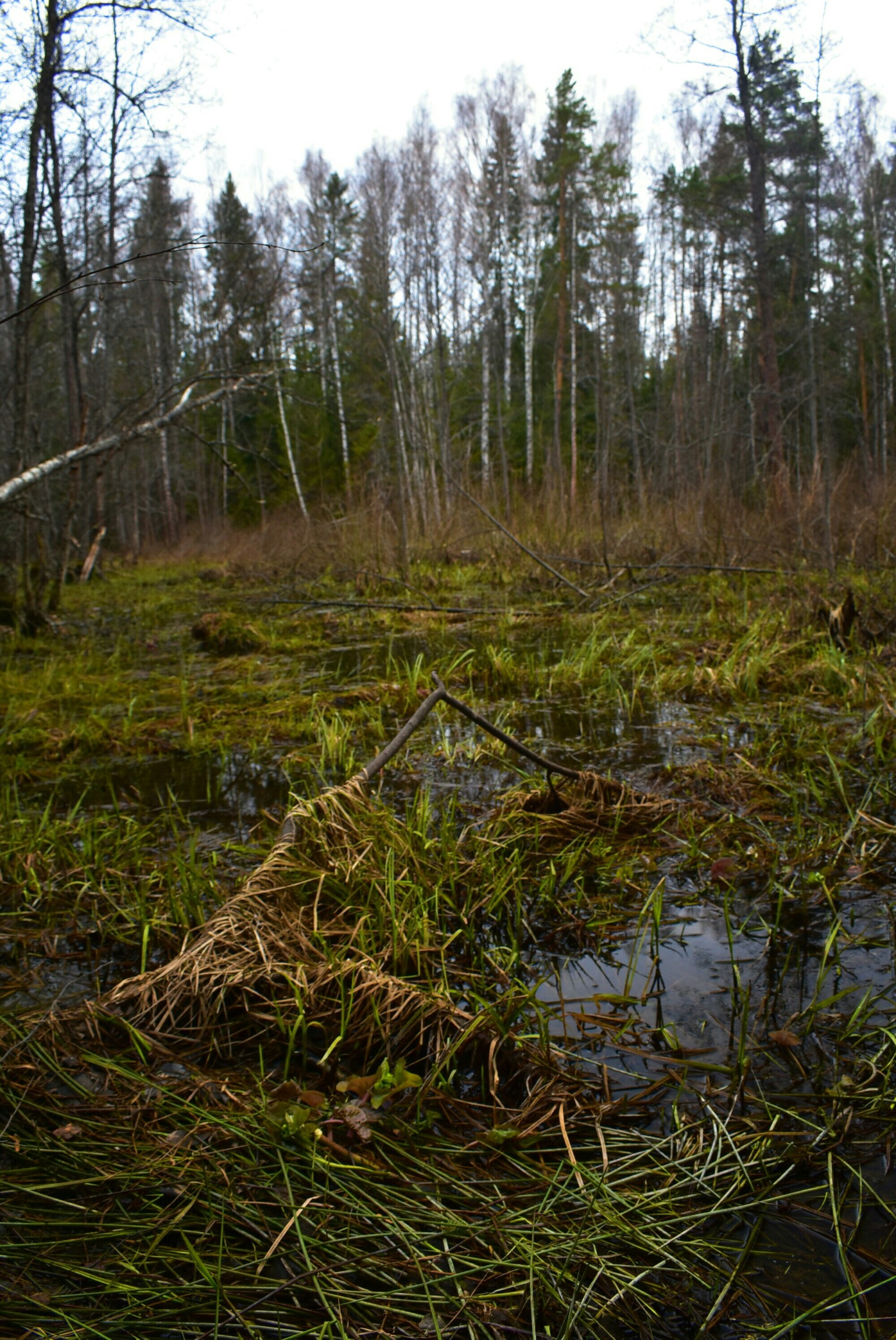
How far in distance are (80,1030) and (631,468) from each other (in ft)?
91.0

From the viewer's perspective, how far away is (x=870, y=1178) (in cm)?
117

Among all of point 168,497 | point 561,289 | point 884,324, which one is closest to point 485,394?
point 561,289

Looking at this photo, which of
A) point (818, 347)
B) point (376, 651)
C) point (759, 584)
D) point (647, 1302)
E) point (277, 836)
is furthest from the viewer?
point (818, 347)

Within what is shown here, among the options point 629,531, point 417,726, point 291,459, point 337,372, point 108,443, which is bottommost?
point 417,726

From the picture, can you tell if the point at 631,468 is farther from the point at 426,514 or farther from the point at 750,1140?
the point at 750,1140

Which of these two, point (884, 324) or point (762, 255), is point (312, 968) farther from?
point (884, 324)

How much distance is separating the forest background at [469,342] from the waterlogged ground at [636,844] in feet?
8.40

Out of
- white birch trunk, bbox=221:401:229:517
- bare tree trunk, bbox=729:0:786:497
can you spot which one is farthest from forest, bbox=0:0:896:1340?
white birch trunk, bbox=221:401:229:517

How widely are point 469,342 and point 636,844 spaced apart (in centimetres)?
2491

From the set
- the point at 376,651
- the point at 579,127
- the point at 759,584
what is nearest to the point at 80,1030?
the point at 376,651

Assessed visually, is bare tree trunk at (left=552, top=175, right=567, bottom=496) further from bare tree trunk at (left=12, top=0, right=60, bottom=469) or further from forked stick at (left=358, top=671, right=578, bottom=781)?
forked stick at (left=358, top=671, right=578, bottom=781)

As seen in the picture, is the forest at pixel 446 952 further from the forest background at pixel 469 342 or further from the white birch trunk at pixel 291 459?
the white birch trunk at pixel 291 459

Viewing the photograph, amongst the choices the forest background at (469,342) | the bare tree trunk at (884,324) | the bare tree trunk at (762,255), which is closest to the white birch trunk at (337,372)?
the forest background at (469,342)

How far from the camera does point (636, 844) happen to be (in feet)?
8.05
